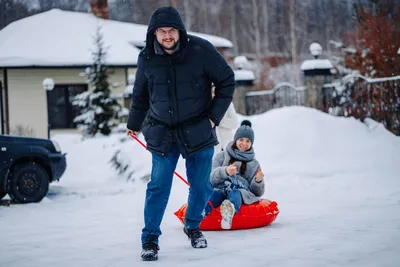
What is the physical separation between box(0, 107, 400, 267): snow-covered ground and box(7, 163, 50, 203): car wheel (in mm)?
246

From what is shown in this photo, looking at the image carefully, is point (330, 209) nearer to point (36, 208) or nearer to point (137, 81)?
point (137, 81)

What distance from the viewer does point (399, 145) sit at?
11.2m

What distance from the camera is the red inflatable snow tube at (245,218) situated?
6.15 m

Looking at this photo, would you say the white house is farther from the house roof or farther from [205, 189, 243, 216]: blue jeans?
[205, 189, 243, 216]: blue jeans

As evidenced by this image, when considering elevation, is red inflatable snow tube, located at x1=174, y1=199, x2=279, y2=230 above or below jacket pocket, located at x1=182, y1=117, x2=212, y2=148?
below

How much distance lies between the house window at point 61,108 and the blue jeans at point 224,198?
58.2 ft

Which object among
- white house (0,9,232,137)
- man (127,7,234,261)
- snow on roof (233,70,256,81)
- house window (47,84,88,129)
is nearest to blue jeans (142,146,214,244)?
man (127,7,234,261)

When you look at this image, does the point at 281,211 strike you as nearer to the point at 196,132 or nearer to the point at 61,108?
the point at 196,132

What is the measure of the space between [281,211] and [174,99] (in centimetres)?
308

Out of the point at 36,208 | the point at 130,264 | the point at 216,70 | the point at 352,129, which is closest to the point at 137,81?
the point at 216,70

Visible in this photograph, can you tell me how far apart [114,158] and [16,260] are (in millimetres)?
9397

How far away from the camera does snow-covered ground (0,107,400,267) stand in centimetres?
477

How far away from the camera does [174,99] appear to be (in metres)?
4.90

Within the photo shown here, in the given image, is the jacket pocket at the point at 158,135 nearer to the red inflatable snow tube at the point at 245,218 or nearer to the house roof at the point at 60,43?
the red inflatable snow tube at the point at 245,218
